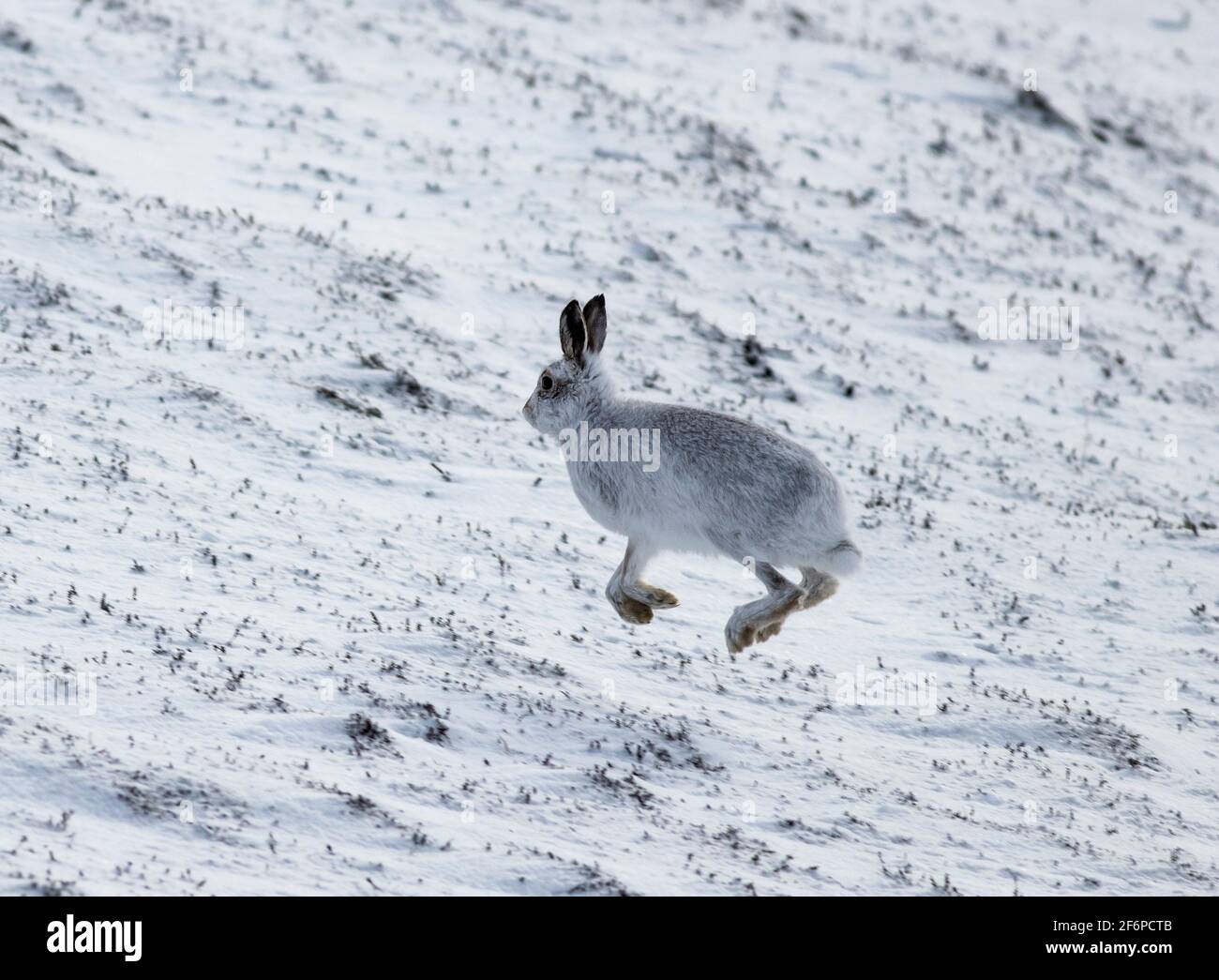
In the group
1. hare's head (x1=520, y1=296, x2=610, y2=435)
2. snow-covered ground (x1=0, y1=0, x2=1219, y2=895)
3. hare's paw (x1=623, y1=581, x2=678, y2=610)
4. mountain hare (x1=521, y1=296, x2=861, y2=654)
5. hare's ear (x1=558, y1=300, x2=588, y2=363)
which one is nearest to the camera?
snow-covered ground (x1=0, y1=0, x2=1219, y2=895)

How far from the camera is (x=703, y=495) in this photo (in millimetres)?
8969

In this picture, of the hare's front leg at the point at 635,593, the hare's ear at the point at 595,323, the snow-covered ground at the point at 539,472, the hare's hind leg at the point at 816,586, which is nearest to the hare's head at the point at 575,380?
the hare's ear at the point at 595,323

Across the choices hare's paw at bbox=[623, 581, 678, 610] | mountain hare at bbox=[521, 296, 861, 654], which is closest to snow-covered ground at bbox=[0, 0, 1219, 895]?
hare's paw at bbox=[623, 581, 678, 610]

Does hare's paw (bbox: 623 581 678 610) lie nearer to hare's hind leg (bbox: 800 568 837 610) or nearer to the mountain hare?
the mountain hare

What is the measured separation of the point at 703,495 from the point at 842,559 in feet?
3.12

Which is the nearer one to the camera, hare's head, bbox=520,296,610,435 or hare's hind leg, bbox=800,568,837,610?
hare's hind leg, bbox=800,568,837,610

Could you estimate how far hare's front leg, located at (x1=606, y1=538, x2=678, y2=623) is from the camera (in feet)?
30.4

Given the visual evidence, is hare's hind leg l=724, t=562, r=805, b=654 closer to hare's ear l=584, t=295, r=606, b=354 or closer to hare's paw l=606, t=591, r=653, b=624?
hare's paw l=606, t=591, r=653, b=624

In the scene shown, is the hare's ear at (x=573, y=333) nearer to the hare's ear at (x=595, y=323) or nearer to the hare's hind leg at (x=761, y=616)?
the hare's ear at (x=595, y=323)

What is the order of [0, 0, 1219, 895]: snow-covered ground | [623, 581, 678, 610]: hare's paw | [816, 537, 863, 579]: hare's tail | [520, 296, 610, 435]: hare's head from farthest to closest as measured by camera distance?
[520, 296, 610, 435]: hare's head, [623, 581, 678, 610]: hare's paw, [816, 537, 863, 579]: hare's tail, [0, 0, 1219, 895]: snow-covered ground

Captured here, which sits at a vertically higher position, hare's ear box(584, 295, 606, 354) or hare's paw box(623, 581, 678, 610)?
hare's ear box(584, 295, 606, 354)

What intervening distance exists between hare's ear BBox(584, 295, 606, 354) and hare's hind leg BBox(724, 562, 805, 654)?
6.17ft

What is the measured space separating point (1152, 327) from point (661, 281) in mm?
8353

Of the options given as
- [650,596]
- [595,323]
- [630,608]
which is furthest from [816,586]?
[595,323]
